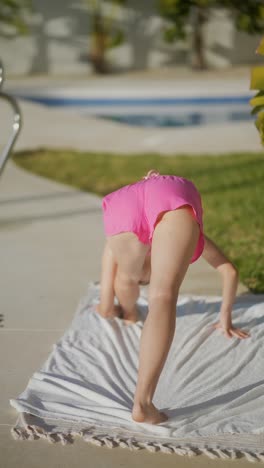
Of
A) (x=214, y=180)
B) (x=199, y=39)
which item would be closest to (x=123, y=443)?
(x=214, y=180)

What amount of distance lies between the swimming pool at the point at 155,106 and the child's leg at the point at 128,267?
27.5 ft

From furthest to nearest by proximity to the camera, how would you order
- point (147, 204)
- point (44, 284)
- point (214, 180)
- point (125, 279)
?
1. point (214, 180)
2. point (44, 284)
3. point (125, 279)
4. point (147, 204)

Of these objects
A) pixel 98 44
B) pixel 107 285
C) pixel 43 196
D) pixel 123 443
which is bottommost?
pixel 98 44

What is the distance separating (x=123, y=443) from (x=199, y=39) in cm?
1520

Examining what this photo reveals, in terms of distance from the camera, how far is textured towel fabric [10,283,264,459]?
208 centimetres

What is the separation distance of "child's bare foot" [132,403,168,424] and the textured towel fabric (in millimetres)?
27

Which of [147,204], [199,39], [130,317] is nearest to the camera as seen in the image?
[147,204]

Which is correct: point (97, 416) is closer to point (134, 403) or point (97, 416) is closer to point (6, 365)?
point (134, 403)

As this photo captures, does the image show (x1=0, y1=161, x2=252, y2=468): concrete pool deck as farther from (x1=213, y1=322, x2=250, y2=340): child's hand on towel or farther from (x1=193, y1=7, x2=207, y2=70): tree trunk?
(x1=193, y1=7, x2=207, y2=70): tree trunk

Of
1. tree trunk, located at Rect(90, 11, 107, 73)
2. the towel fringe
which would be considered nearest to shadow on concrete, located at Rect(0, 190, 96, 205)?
the towel fringe

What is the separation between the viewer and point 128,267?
2.58m

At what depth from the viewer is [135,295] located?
112 inches

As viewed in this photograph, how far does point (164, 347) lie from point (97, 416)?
33 centimetres

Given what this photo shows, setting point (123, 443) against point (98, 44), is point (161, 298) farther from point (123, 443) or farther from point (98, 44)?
point (98, 44)
